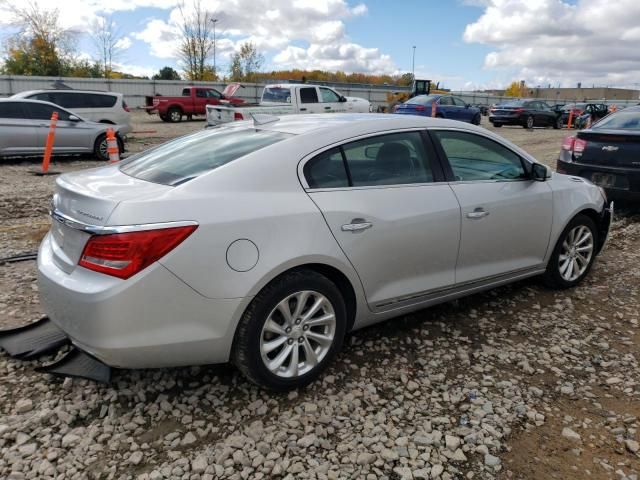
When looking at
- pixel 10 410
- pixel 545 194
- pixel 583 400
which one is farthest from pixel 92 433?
pixel 545 194

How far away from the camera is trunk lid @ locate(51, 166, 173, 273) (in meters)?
2.62

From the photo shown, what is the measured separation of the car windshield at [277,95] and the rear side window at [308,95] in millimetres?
421

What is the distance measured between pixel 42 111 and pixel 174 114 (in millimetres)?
13698

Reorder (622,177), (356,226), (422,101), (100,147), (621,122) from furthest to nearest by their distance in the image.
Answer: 1. (422,101)
2. (100,147)
3. (621,122)
4. (622,177)
5. (356,226)

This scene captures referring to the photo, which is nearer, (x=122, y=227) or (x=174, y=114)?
(x=122, y=227)

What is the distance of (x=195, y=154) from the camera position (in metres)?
3.32

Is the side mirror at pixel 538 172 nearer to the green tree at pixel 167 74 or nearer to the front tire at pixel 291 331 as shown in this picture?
the front tire at pixel 291 331

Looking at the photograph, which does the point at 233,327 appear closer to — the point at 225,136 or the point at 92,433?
the point at 92,433

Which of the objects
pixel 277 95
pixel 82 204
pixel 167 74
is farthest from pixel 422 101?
pixel 167 74

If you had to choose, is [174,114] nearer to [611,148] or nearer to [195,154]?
[611,148]

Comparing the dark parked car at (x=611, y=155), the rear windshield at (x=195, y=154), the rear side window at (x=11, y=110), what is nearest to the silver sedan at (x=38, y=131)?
the rear side window at (x=11, y=110)

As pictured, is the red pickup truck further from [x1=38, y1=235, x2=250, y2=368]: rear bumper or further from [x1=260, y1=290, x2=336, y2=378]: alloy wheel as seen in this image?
[x1=38, y1=235, x2=250, y2=368]: rear bumper

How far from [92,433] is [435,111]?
20.9 meters

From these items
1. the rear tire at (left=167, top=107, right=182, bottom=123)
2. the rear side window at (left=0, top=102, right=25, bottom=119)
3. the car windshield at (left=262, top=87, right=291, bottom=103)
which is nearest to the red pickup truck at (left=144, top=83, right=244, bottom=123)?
the rear tire at (left=167, top=107, right=182, bottom=123)
